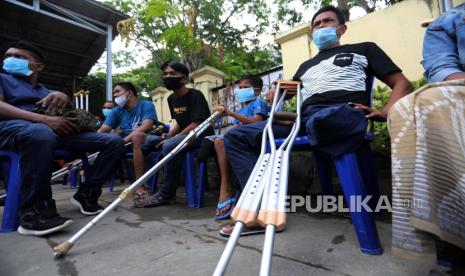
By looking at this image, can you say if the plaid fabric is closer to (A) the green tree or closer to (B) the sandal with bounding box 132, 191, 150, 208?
(B) the sandal with bounding box 132, 191, 150, 208

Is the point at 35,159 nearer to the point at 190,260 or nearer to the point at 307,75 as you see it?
the point at 190,260

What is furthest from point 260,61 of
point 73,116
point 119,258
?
point 119,258

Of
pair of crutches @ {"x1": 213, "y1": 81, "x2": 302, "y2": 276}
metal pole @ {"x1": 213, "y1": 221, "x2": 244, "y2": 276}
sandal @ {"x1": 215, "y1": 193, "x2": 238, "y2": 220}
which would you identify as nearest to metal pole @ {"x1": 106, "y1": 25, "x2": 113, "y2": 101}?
sandal @ {"x1": 215, "y1": 193, "x2": 238, "y2": 220}

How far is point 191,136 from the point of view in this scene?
2.12 m

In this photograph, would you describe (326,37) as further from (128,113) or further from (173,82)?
(128,113)

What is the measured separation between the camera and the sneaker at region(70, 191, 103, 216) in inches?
91.4

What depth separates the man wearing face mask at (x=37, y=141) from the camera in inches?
71.2

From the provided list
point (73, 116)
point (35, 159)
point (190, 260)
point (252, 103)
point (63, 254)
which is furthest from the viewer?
point (252, 103)

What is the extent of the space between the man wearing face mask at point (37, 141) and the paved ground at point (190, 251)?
18 centimetres

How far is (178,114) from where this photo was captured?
9.93 feet

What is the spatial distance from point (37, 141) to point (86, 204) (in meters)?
0.73

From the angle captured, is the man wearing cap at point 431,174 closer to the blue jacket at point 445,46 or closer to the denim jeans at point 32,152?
the blue jacket at point 445,46

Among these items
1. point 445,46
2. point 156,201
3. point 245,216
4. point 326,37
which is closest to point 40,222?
point 156,201

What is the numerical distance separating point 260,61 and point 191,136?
36.0 ft
